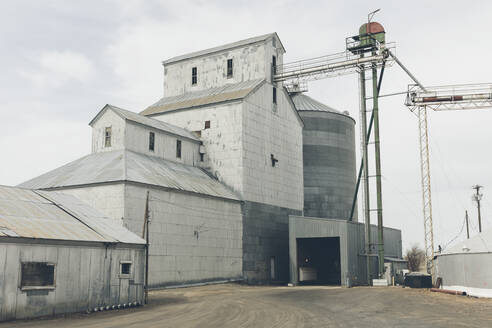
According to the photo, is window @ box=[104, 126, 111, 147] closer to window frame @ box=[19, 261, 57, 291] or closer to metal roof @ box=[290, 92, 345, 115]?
window frame @ box=[19, 261, 57, 291]

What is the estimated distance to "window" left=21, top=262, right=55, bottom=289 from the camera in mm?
19403

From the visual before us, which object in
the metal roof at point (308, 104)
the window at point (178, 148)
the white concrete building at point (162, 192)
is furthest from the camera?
the metal roof at point (308, 104)

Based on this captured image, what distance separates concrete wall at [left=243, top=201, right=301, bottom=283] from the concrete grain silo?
772 cm

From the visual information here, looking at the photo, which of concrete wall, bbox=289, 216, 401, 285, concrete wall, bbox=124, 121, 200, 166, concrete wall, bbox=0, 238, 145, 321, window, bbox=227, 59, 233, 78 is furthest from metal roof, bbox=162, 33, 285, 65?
concrete wall, bbox=0, 238, 145, 321

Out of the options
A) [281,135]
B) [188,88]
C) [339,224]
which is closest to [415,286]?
[339,224]

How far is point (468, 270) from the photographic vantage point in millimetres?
32531

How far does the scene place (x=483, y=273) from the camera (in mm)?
31094

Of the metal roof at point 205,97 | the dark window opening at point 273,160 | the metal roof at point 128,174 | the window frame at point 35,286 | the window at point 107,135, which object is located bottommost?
the window frame at point 35,286

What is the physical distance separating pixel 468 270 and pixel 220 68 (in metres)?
29.3

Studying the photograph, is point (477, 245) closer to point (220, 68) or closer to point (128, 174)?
point (128, 174)

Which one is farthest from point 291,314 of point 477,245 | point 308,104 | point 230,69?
point 308,104

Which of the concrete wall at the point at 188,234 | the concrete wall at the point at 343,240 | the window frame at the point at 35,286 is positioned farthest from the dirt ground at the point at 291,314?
the concrete wall at the point at 343,240

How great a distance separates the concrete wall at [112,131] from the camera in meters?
40.1

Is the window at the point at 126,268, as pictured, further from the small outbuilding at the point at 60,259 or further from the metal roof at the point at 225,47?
the metal roof at the point at 225,47
